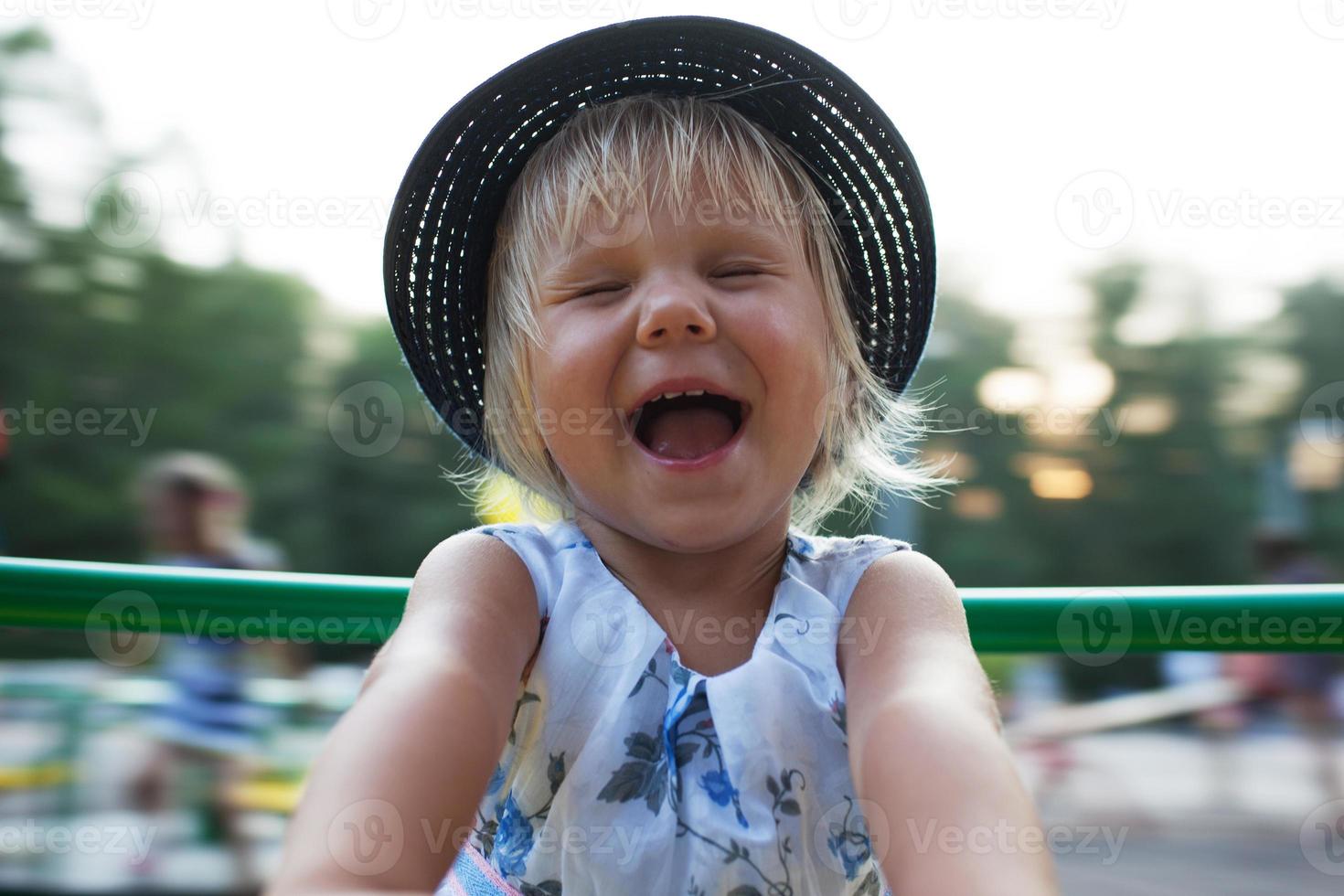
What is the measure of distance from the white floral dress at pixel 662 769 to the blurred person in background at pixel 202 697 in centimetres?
277

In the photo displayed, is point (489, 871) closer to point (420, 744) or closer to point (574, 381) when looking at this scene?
point (420, 744)

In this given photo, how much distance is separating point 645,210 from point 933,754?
522mm

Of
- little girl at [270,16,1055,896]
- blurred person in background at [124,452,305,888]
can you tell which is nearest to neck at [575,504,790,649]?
little girl at [270,16,1055,896]

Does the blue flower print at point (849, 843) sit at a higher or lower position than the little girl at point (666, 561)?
lower

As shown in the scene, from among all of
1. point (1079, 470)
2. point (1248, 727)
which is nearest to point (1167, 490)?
point (1079, 470)

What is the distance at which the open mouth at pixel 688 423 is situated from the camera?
1009 mm

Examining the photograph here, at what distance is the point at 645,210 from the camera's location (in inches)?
38.5

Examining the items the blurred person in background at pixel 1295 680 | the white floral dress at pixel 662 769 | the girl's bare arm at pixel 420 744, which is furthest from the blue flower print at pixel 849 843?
the blurred person in background at pixel 1295 680

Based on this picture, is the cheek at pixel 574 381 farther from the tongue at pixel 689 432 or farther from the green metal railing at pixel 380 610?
the green metal railing at pixel 380 610

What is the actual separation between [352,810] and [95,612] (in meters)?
0.60

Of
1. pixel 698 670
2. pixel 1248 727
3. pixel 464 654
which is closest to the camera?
pixel 464 654

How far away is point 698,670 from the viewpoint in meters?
0.95

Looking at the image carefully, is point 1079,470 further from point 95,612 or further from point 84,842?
point 95,612

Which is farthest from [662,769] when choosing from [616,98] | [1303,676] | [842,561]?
[1303,676]
